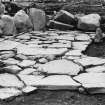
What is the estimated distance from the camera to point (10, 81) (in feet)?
12.1

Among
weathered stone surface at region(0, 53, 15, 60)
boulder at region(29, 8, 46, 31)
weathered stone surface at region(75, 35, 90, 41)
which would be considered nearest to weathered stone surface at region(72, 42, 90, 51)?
weathered stone surface at region(75, 35, 90, 41)

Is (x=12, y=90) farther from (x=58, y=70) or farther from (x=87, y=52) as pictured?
(x=87, y=52)

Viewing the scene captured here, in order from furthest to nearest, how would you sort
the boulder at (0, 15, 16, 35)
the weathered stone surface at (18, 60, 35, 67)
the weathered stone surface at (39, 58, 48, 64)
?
the boulder at (0, 15, 16, 35) → the weathered stone surface at (39, 58, 48, 64) → the weathered stone surface at (18, 60, 35, 67)

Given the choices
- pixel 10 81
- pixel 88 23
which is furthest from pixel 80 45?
pixel 10 81

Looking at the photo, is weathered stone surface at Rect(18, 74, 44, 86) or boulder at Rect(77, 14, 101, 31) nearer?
weathered stone surface at Rect(18, 74, 44, 86)

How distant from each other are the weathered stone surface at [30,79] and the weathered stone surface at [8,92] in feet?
0.84

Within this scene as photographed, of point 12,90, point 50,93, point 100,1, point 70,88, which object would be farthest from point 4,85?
point 100,1

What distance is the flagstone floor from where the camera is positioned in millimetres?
3480

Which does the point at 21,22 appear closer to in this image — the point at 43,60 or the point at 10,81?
the point at 43,60

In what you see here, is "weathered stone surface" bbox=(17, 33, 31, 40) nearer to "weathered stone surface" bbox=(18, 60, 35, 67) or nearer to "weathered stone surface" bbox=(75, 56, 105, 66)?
"weathered stone surface" bbox=(18, 60, 35, 67)

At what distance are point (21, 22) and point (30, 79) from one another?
3745 mm

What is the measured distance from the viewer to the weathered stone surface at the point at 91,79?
3463mm

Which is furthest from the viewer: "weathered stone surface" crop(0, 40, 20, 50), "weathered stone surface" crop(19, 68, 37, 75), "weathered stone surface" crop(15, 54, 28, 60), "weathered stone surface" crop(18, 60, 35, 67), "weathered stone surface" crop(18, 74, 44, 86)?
"weathered stone surface" crop(0, 40, 20, 50)

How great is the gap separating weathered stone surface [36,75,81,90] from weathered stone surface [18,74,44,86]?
0.06m
